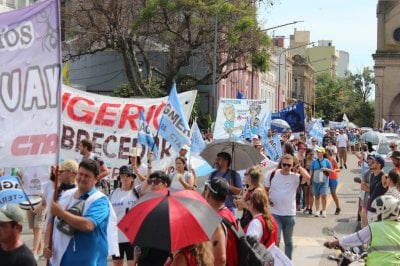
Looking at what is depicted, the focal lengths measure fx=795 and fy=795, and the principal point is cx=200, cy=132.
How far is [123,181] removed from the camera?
920cm

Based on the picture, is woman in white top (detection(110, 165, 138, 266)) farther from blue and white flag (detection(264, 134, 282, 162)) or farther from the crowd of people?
blue and white flag (detection(264, 134, 282, 162))

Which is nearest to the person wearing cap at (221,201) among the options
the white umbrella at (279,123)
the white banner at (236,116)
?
the white banner at (236,116)

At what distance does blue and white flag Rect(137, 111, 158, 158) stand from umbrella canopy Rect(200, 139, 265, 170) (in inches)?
28.2

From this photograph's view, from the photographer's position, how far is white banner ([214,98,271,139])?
64.8 ft

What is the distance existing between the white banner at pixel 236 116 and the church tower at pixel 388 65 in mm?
62128

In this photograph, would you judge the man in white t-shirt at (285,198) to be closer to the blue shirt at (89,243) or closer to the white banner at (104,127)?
the white banner at (104,127)

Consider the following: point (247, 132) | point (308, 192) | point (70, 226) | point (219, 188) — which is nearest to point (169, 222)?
point (219, 188)

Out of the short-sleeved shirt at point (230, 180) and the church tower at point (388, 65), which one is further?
the church tower at point (388, 65)

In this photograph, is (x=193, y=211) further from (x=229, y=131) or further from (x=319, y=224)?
(x=229, y=131)

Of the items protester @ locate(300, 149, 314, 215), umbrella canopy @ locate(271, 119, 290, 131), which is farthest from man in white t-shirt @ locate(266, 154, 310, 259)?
umbrella canopy @ locate(271, 119, 290, 131)

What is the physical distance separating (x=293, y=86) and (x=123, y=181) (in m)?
92.3

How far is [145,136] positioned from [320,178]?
21.2ft

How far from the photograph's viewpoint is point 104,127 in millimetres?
10875

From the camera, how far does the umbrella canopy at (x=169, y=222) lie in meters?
5.08
